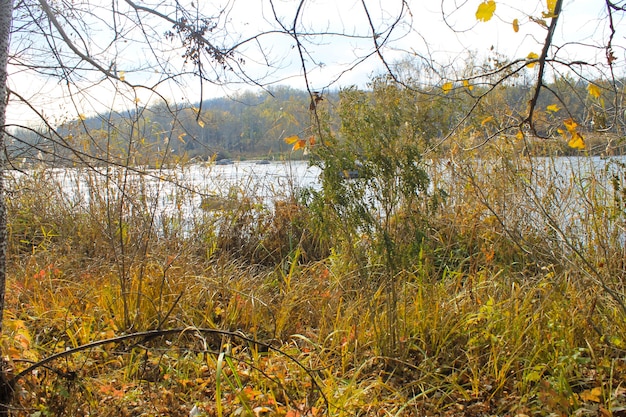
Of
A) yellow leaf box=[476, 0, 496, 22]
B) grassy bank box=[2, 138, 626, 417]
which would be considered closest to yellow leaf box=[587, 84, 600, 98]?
yellow leaf box=[476, 0, 496, 22]

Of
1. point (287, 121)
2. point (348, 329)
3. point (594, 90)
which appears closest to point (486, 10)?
point (594, 90)

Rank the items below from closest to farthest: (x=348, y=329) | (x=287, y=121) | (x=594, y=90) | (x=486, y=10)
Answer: (x=486, y=10) → (x=594, y=90) → (x=348, y=329) → (x=287, y=121)

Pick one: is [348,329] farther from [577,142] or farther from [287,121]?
[287,121]

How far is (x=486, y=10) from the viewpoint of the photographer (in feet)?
5.75

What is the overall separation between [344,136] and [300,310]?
4.37 feet

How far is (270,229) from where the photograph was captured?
19.0ft

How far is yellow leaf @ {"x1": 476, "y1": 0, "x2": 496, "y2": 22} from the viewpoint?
174cm

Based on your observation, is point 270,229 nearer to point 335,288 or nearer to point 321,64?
point 335,288

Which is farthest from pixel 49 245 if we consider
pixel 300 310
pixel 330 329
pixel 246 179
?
pixel 330 329

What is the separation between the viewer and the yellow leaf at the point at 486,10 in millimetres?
1744

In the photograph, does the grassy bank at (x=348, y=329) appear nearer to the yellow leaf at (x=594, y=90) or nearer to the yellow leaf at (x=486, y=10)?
the yellow leaf at (x=594, y=90)

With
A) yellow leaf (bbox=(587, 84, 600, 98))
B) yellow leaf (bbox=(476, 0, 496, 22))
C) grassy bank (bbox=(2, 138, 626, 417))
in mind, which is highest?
yellow leaf (bbox=(476, 0, 496, 22))

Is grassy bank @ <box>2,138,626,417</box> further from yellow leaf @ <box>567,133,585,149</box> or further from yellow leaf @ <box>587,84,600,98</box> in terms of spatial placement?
yellow leaf @ <box>587,84,600,98</box>

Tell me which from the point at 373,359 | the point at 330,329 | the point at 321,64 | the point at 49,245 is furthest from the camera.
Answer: the point at 49,245
